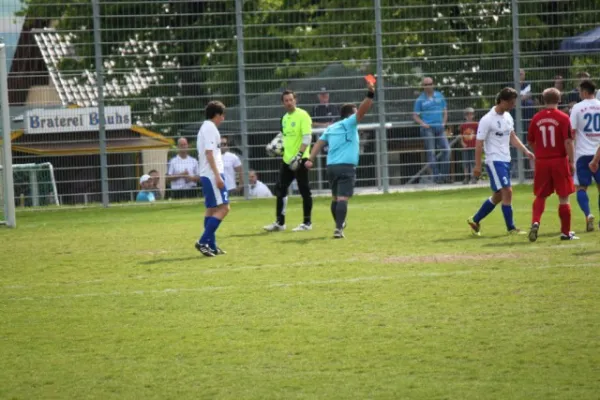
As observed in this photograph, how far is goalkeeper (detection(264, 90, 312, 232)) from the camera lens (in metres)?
18.2

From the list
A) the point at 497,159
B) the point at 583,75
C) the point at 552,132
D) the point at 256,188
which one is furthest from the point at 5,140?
the point at 583,75

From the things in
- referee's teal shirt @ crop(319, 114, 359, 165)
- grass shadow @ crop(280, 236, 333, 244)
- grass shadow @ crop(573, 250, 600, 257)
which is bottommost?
grass shadow @ crop(280, 236, 333, 244)

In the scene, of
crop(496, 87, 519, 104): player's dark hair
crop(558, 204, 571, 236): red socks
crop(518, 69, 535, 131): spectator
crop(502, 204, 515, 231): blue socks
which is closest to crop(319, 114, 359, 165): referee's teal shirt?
crop(496, 87, 519, 104): player's dark hair

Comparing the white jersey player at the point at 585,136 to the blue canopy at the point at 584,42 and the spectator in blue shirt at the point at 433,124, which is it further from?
the blue canopy at the point at 584,42

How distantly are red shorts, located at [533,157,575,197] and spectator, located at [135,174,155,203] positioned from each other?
1167 cm

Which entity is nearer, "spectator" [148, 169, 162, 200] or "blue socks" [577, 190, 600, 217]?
"blue socks" [577, 190, 600, 217]

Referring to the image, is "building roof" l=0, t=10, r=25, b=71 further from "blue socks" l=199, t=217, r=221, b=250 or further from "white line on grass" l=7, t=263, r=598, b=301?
"white line on grass" l=7, t=263, r=598, b=301

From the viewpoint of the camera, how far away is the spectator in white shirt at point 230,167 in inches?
969

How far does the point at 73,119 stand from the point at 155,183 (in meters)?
2.20

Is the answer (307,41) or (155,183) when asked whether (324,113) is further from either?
(155,183)

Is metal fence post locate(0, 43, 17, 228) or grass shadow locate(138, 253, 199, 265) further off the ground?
metal fence post locate(0, 43, 17, 228)

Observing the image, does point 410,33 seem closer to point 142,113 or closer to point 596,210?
point 142,113

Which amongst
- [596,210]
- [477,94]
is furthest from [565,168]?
[477,94]

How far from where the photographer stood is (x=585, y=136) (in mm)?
16141
